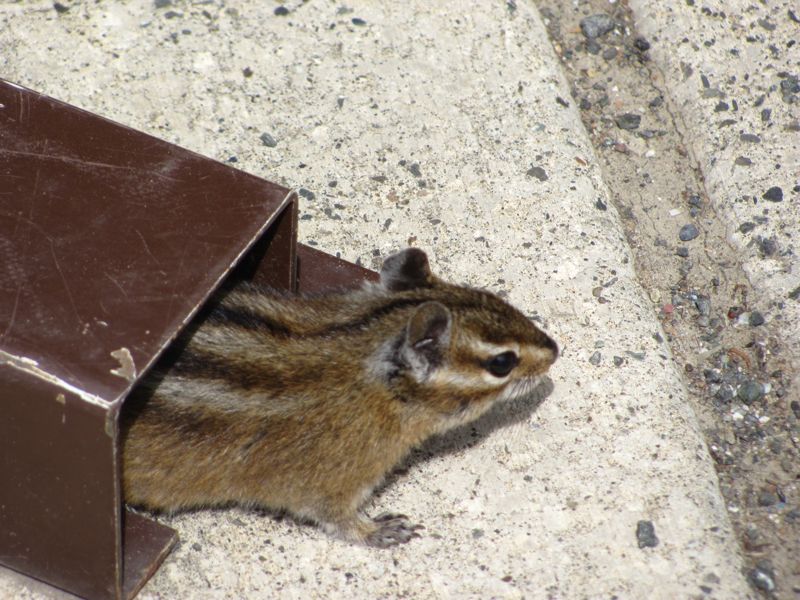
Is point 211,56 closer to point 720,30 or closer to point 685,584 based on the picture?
point 720,30

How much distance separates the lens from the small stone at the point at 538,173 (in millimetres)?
5031

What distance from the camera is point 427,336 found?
3664 mm

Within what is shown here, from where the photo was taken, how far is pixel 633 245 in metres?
4.96

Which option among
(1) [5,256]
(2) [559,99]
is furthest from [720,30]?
(1) [5,256]

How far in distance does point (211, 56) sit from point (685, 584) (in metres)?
3.33

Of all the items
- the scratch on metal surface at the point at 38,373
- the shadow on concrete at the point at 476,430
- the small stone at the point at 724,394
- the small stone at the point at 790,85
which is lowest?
the shadow on concrete at the point at 476,430

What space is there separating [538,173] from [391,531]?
6.30ft

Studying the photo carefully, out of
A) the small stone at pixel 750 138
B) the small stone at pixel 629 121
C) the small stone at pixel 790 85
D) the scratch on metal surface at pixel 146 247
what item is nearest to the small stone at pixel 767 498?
the small stone at pixel 750 138

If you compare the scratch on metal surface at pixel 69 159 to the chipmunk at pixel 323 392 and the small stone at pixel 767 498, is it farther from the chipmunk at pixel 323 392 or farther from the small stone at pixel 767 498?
the small stone at pixel 767 498

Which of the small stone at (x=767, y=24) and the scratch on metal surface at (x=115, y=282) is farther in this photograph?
the small stone at (x=767, y=24)

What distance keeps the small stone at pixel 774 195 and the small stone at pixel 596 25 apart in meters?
1.25

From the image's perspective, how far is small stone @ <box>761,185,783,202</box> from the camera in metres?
5.00

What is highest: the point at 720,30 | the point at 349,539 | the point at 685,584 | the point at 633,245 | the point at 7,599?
the point at 720,30

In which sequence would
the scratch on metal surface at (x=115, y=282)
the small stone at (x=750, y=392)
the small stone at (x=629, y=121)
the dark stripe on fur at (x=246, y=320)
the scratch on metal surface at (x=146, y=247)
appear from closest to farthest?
the scratch on metal surface at (x=115, y=282) < the scratch on metal surface at (x=146, y=247) < the dark stripe on fur at (x=246, y=320) < the small stone at (x=750, y=392) < the small stone at (x=629, y=121)
